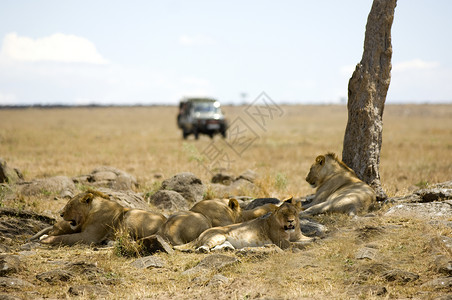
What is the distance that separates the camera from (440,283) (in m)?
6.33

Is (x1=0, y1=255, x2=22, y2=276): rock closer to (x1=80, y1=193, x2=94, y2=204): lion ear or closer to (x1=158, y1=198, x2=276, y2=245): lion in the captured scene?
(x1=80, y1=193, x2=94, y2=204): lion ear

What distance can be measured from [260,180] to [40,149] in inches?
593

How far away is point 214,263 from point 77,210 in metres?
2.81

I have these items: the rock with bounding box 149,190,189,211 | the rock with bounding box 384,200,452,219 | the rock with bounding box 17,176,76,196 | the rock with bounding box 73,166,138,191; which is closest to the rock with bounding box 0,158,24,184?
the rock with bounding box 17,176,76,196

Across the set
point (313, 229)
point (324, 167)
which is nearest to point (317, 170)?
point (324, 167)

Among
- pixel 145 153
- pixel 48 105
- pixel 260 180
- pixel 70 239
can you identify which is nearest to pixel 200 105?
pixel 145 153

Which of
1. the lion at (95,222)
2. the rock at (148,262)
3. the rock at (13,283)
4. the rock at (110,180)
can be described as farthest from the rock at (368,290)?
the rock at (110,180)

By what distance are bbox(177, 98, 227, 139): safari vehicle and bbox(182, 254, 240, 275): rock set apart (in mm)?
26460

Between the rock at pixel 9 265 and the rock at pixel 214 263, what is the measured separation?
2113mm

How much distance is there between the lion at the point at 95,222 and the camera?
8750 millimetres

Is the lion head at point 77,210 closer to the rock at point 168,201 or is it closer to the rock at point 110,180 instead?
the rock at point 168,201

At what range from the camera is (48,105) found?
383 ft

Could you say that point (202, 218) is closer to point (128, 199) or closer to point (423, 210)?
point (128, 199)

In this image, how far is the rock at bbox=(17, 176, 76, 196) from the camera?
12664mm
